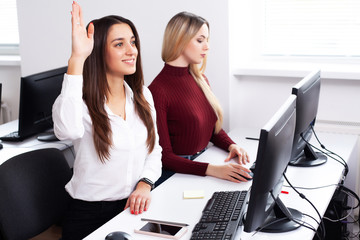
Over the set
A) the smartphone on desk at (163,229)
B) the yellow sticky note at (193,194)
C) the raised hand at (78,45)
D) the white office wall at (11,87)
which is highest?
the raised hand at (78,45)

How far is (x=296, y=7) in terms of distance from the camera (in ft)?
10.6

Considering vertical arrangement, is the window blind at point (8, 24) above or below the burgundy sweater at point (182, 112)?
above

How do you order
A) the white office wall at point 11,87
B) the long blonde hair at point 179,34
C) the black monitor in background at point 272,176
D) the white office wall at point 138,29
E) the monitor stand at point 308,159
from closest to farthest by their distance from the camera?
the black monitor in background at point 272,176
the monitor stand at point 308,159
the long blonde hair at point 179,34
the white office wall at point 138,29
the white office wall at point 11,87

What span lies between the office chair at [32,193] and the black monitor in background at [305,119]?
102cm

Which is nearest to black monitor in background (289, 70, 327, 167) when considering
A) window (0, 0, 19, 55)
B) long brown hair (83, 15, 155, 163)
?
long brown hair (83, 15, 155, 163)

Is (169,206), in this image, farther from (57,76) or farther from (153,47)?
(153,47)

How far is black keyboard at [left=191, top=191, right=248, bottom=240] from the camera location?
1659 mm

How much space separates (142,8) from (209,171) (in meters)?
1.46

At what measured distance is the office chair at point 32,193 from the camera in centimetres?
194

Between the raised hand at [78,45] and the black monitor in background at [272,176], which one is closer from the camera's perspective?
the black monitor in background at [272,176]

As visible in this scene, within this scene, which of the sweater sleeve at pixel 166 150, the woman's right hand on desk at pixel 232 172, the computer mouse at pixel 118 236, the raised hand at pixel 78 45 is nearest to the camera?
the computer mouse at pixel 118 236

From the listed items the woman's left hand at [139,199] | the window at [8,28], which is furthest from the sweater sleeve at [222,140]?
the window at [8,28]

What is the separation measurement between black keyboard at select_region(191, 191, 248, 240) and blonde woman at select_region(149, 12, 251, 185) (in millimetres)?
543

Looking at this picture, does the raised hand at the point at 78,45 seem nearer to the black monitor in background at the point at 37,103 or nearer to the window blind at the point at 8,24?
the black monitor in background at the point at 37,103
